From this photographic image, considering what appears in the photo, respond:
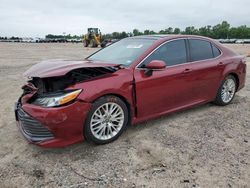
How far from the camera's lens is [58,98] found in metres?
3.39

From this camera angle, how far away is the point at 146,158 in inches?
136

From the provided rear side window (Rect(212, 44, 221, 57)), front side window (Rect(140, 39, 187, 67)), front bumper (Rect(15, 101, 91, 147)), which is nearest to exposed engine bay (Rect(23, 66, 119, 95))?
front bumper (Rect(15, 101, 91, 147))

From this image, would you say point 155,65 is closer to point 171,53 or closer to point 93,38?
point 171,53

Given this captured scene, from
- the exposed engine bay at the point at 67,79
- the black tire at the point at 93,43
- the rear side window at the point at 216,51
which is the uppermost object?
the rear side window at the point at 216,51

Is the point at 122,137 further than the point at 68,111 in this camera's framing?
Yes

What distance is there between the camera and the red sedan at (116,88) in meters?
3.41

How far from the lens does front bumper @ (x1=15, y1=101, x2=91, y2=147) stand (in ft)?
10.9

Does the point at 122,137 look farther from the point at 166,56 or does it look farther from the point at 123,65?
the point at 166,56

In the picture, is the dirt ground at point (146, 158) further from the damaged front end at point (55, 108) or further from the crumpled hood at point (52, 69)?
the crumpled hood at point (52, 69)

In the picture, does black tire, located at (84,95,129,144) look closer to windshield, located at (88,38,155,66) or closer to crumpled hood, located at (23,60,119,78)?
crumpled hood, located at (23,60,119,78)

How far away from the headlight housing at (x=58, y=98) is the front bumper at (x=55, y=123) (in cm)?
7

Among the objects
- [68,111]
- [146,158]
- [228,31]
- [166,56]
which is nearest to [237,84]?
[166,56]

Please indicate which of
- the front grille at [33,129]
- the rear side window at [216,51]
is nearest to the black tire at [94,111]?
the front grille at [33,129]

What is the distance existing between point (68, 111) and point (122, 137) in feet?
3.62
